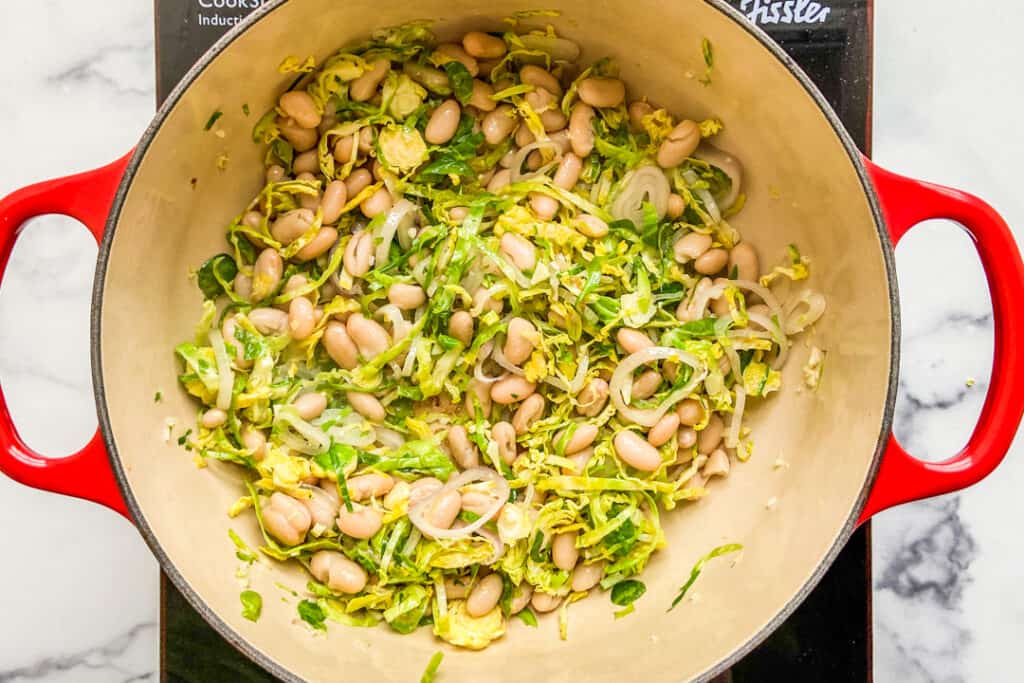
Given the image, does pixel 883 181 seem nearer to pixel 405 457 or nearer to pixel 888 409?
pixel 888 409

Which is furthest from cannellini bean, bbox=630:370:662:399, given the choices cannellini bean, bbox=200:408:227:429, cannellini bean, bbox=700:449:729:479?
cannellini bean, bbox=200:408:227:429

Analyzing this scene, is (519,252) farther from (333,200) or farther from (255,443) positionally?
(255,443)

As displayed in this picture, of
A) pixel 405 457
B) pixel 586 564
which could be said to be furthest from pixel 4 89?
pixel 586 564

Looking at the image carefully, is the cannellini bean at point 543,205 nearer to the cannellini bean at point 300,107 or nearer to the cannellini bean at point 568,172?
the cannellini bean at point 568,172

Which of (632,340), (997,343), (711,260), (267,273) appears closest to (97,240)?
(267,273)

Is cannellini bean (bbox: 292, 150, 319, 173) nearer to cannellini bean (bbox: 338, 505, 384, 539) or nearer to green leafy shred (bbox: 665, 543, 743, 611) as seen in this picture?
cannellini bean (bbox: 338, 505, 384, 539)
